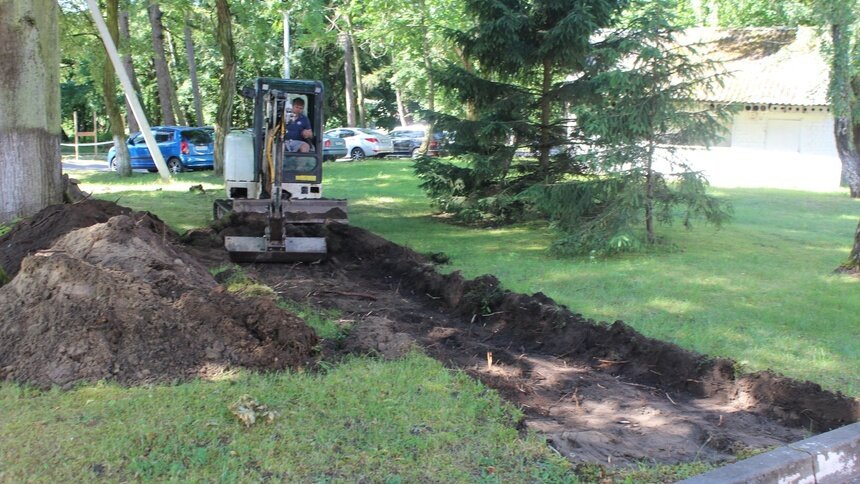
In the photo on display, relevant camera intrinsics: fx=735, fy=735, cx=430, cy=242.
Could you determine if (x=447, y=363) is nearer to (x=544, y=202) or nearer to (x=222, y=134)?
(x=544, y=202)

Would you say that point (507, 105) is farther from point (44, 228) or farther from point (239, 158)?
point (44, 228)

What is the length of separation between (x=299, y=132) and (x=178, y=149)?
16.1 metres

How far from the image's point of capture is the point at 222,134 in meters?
21.4

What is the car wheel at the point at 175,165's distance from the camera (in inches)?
1064

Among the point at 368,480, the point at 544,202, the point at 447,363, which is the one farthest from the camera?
the point at 544,202

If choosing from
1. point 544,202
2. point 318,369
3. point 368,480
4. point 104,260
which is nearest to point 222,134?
point 544,202

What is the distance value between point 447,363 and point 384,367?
580 millimetres

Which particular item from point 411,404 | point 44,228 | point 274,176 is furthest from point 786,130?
point 411,404

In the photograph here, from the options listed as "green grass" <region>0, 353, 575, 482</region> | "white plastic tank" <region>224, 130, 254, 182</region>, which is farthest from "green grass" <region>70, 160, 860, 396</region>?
"green grass" <region>0, 353, 575, 482</region>

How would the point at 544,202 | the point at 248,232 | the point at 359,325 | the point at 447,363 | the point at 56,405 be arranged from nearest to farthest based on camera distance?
the point at 56,405
the point at 447,363
the point at 359,325
the point at 248,232
the point at 544,202

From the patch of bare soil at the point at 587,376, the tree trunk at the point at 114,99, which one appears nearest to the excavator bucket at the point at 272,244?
the patch of bare soil at the point at 587,376

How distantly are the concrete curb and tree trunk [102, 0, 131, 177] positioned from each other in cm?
2107

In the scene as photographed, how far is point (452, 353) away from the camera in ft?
21.5

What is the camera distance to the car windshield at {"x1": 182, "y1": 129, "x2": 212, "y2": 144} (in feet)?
89.4
